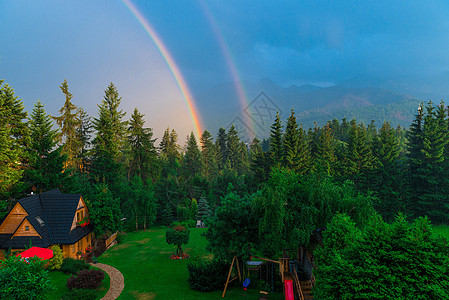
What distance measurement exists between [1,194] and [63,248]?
11.6m

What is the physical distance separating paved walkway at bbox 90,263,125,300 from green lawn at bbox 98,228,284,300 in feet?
1.30

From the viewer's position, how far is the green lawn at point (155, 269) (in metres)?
18.8

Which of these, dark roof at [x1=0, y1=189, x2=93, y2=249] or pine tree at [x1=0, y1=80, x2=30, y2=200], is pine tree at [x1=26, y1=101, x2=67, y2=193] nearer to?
pine tree at [x1=0, y1=80, x2=30, y2=200]

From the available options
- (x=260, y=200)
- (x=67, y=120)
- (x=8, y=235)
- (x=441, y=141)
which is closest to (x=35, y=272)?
(x=260, y=200)

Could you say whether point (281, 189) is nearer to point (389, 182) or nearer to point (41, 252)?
point (41, 252)

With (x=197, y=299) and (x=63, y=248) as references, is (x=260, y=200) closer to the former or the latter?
(x=197, y=299)

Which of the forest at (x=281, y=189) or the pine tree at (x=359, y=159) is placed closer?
the forest at (x=281, y=189)

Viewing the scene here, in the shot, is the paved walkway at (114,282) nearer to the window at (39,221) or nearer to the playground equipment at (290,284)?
the window at (39,221)

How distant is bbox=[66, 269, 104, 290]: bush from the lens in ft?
59.6

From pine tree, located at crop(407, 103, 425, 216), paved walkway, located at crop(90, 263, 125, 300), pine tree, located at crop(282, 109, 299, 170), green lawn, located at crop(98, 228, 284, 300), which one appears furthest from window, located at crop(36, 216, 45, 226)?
pine tree, located at crop(407, 103, 425, 216)

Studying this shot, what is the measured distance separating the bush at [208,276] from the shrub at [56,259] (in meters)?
11.6

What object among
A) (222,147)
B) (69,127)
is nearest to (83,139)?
(69,127)

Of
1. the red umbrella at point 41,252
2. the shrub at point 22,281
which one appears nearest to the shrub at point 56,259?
the red umbrella at point 41,252

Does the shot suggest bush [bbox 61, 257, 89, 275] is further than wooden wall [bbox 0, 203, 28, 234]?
No
